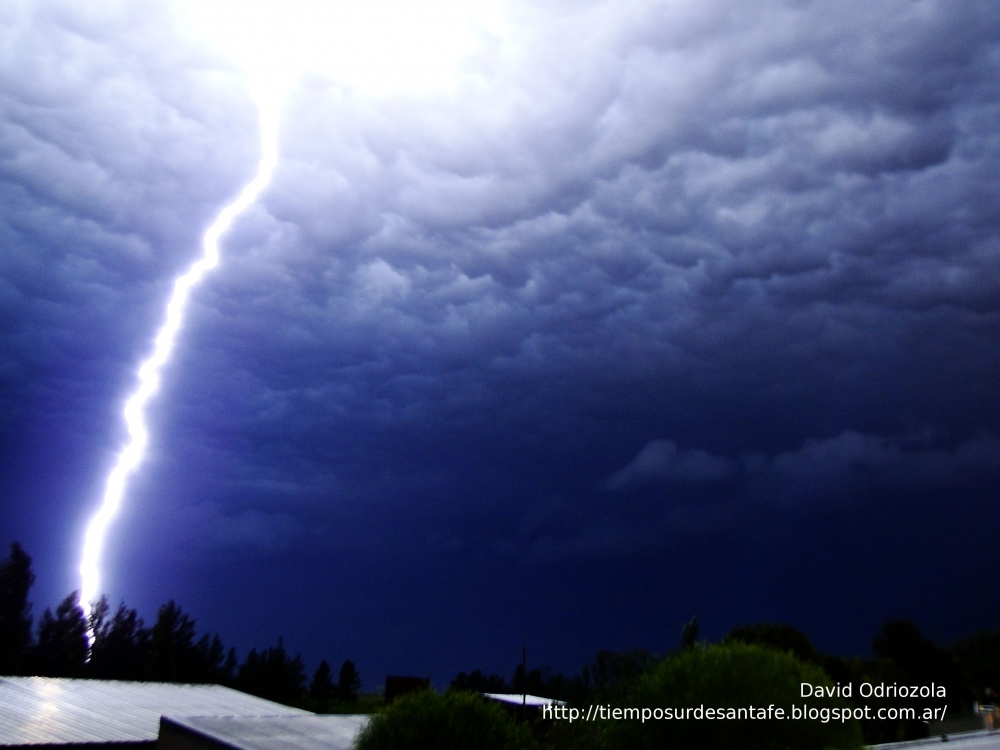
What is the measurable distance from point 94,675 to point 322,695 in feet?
77.6

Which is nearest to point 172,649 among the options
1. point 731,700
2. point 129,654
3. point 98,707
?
point 129,654

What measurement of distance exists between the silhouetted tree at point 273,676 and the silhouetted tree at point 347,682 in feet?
12.4

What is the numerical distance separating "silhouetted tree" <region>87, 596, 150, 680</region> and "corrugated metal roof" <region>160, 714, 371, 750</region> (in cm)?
7003

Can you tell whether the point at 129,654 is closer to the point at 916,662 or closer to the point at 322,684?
the point at 322,684

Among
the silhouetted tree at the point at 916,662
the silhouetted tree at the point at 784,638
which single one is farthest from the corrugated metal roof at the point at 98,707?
the silhouetted tree at the point at 916,662

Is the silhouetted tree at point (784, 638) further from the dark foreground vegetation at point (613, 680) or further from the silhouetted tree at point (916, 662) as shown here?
the silhouetted tree at point (916, 662)

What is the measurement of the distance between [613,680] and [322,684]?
6989cm

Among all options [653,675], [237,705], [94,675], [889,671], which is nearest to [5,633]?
[94,675]

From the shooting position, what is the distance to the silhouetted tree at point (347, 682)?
276 ft

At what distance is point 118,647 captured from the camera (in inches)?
3533

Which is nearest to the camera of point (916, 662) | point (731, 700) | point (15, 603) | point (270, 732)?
point (731, 700)

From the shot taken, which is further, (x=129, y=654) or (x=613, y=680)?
(x=129, y=654)

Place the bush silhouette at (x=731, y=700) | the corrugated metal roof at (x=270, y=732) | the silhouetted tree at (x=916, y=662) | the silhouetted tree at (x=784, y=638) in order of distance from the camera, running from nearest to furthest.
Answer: the bush silhouette at (x=731, y=700) < the corrugated metal roof at (x=270, y=732) < the silhouetted tree at (x=784, y=638) < the silhouetted tree at (x=916, y=662)

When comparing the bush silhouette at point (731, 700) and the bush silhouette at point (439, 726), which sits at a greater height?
the bush silhouette at point (731, 700)
